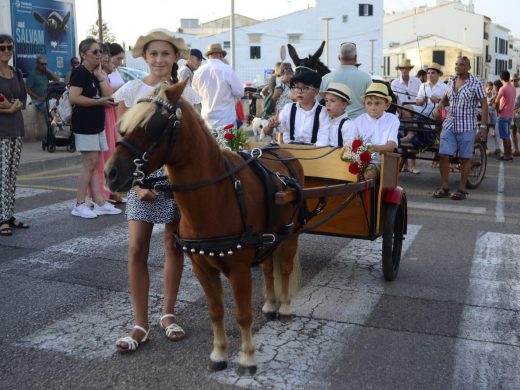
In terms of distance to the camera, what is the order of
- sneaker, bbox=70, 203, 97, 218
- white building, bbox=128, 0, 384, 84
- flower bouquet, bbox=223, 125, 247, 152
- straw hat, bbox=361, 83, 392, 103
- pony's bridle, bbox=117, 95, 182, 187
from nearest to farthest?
pony's bridle, bbox=117, 95, 182, 187 < flower bouquet, bbox=223, 125, 247, 152 < straw hat, bbox=361, 83, 392, 103 < sneaker, bbox=70, 203, 97, 218 < white building, bbox=128, 0, 384, 84

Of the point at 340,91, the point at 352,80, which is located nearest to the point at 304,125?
the point at 340,91

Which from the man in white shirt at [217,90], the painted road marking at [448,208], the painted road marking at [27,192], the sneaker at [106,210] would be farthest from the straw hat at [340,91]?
the painted road marking at [27,192]

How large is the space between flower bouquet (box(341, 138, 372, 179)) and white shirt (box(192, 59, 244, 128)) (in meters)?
3.78

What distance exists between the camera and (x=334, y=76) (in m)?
7.91

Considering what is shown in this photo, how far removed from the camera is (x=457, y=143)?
1041 centimetres

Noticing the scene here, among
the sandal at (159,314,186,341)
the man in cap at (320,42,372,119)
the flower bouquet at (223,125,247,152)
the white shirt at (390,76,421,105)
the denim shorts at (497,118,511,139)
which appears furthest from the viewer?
the denim shorts at (497,118,511,139)

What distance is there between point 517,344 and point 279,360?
1675 mm

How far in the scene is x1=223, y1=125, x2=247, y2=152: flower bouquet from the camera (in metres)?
4.71

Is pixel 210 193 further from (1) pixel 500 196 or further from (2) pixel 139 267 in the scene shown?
(1) pixel 500 196

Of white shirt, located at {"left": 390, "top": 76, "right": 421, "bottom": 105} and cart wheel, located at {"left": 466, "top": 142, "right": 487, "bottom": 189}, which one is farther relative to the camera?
white shirt, located at {"left": 390, "top": 76, "right": 421, "bottom": 105}

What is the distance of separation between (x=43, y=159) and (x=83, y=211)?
545 centimetres

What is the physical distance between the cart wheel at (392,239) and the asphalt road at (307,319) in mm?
140

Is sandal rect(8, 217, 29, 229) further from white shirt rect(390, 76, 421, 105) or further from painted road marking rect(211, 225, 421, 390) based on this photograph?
white shirt rect(390, 76, 421, 105)

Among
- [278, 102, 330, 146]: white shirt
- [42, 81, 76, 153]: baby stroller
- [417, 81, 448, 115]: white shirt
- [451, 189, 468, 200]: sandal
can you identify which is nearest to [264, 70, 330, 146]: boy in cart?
[278, 102, 330, 146]: white shirt
